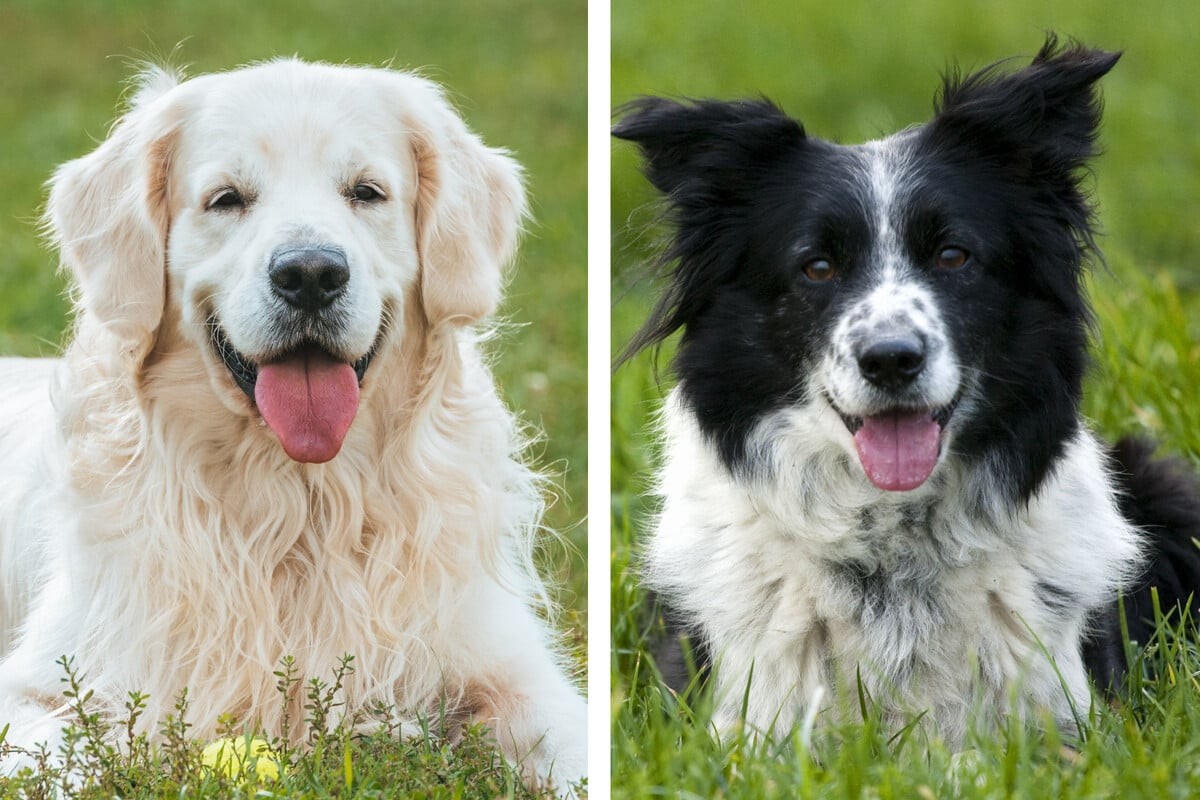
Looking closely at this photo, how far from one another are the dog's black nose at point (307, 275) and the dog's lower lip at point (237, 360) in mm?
96

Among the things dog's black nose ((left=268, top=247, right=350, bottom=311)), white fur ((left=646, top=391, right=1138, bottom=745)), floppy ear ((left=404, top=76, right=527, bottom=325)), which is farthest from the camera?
white fur ((left=646, top=391, right=1138, bottom=745))

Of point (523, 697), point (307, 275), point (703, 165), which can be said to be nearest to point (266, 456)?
point (307, 275)

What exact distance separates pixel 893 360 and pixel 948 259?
0.91ft

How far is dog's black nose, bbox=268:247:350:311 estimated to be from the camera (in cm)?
236

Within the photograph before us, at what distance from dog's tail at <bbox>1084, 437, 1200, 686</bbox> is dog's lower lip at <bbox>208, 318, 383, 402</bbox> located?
1.54 m

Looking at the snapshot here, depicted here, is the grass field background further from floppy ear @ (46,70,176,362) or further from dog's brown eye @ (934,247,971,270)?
floppy ear @ (46,70,176,362)

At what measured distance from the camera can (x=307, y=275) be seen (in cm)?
237

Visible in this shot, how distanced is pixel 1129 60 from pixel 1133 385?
4.35 metres

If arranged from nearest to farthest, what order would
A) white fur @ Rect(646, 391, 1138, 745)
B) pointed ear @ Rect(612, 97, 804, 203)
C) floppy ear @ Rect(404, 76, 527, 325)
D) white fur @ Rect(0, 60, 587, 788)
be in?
white fur @ Rect(0, 60, 587, 788) → floppy ear @ Rect(404, 76, 527, 325) → white fur @ Rect(646, 391, 1138, 745) → pointed ear @ Rect(612, 97, 804, 203)

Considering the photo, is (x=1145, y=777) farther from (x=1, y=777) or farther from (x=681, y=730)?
(x=1, y=777)

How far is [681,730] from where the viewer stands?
267cm

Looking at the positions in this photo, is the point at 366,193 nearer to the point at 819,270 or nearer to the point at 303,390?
the point at 303,390

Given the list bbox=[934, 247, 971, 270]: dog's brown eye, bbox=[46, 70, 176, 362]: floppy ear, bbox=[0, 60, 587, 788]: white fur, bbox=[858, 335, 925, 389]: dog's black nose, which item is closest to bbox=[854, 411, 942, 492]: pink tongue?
bbox=[858, 335, 925, 389]: dog's black nose

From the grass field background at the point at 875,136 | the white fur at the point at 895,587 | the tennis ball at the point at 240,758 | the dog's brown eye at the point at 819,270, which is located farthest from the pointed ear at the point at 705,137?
the tennis ball at the point at 240,758
